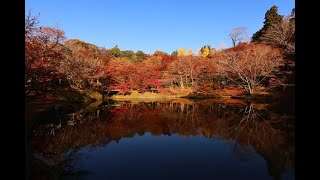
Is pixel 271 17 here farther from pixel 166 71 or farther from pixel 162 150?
pixel 162 150

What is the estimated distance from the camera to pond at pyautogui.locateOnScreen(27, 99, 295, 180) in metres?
6.48

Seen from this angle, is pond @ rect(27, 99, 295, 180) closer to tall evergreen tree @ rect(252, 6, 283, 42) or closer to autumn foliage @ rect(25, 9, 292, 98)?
autumn foliage @ rect(25, 9, 292, 98)

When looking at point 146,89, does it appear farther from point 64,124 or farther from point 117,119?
point 64,124

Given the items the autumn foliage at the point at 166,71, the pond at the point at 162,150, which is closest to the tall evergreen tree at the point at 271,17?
the autumn foliage at the point at 166,71

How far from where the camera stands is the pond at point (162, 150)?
648cm

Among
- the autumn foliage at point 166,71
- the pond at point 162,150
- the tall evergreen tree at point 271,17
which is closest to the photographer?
the pond at point 162,150

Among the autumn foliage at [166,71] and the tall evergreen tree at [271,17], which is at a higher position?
the tall evergreen tree at [271,17]

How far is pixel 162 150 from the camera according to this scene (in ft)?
29.9

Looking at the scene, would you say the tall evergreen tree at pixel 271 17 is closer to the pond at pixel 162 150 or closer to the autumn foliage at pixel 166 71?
the autumn foliage at pixel 166 71

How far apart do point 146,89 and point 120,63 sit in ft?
16.5

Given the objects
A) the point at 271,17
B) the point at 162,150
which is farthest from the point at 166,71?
the point at 162,150

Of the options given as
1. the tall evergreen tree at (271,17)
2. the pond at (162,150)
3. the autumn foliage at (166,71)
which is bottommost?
the pond at (162,150)
